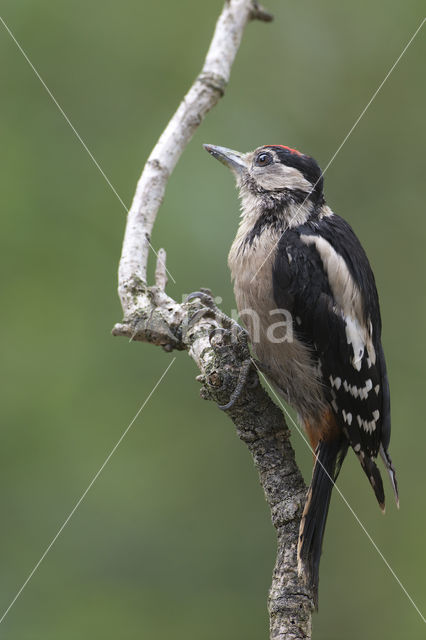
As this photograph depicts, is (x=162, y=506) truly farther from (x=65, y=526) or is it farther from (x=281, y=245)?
(x=281, y=245)

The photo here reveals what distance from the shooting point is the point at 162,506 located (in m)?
3.56

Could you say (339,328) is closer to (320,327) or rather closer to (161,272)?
(320,327)

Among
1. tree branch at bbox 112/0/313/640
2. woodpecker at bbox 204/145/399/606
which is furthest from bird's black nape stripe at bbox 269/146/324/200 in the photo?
tree branch at bbox 112/0/313/640

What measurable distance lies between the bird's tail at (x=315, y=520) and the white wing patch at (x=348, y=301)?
1.21ft

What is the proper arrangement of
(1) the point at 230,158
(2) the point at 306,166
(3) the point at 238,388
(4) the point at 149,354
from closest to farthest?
(3) the point at 238,388, (2) the point at 306,166, (1) the point at 230,158, (4) the point at 149,354

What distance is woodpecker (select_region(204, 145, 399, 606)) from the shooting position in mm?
2428

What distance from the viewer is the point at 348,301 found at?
247 cm

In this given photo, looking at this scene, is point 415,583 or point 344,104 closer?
point 415,583

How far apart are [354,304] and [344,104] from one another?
216 cm

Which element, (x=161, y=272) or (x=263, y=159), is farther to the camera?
(x=263, y=159)

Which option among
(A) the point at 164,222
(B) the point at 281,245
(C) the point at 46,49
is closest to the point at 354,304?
(B) the point at 281,245

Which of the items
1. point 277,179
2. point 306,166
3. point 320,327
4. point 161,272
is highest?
point 306,166

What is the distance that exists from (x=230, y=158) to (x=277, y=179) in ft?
0.99

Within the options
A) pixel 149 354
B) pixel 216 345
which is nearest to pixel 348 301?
pixel 216 345
